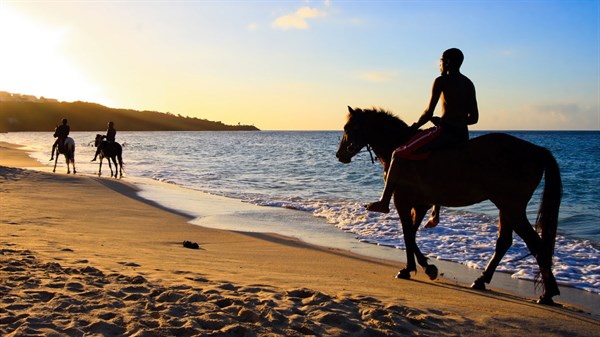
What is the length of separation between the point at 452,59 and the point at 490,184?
Result: 1.66 m

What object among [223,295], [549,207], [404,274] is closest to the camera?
[223,295]

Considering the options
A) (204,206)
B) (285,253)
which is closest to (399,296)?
(285,253)

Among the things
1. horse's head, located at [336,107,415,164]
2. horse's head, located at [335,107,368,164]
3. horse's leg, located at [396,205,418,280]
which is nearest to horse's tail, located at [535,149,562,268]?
horse's leg, located at [396,205,418,280]

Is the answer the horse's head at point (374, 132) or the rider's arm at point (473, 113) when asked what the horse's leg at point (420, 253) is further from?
the rider's arm at point (473, 113)

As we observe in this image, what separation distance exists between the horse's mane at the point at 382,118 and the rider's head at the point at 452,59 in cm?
103

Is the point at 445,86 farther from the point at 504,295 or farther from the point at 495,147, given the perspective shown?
the point at 504,295

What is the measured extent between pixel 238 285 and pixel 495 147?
342 centimetres

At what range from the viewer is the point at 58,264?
5.99 metres

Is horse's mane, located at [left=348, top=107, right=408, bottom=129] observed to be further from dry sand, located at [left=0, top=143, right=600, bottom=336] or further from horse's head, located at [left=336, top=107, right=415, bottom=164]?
dry sand, located at [left=0, top=143, right=600, bottom=336]

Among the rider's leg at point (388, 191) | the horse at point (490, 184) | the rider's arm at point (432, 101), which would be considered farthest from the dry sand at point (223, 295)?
the rider's arm at point (432, 101)

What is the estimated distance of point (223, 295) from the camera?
16.8ft

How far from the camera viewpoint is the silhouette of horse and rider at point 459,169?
6.17m

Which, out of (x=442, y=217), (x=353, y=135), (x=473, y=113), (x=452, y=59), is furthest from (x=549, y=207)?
(x=442, y=217)

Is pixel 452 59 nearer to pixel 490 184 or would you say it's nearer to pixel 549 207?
pixel 490 184
